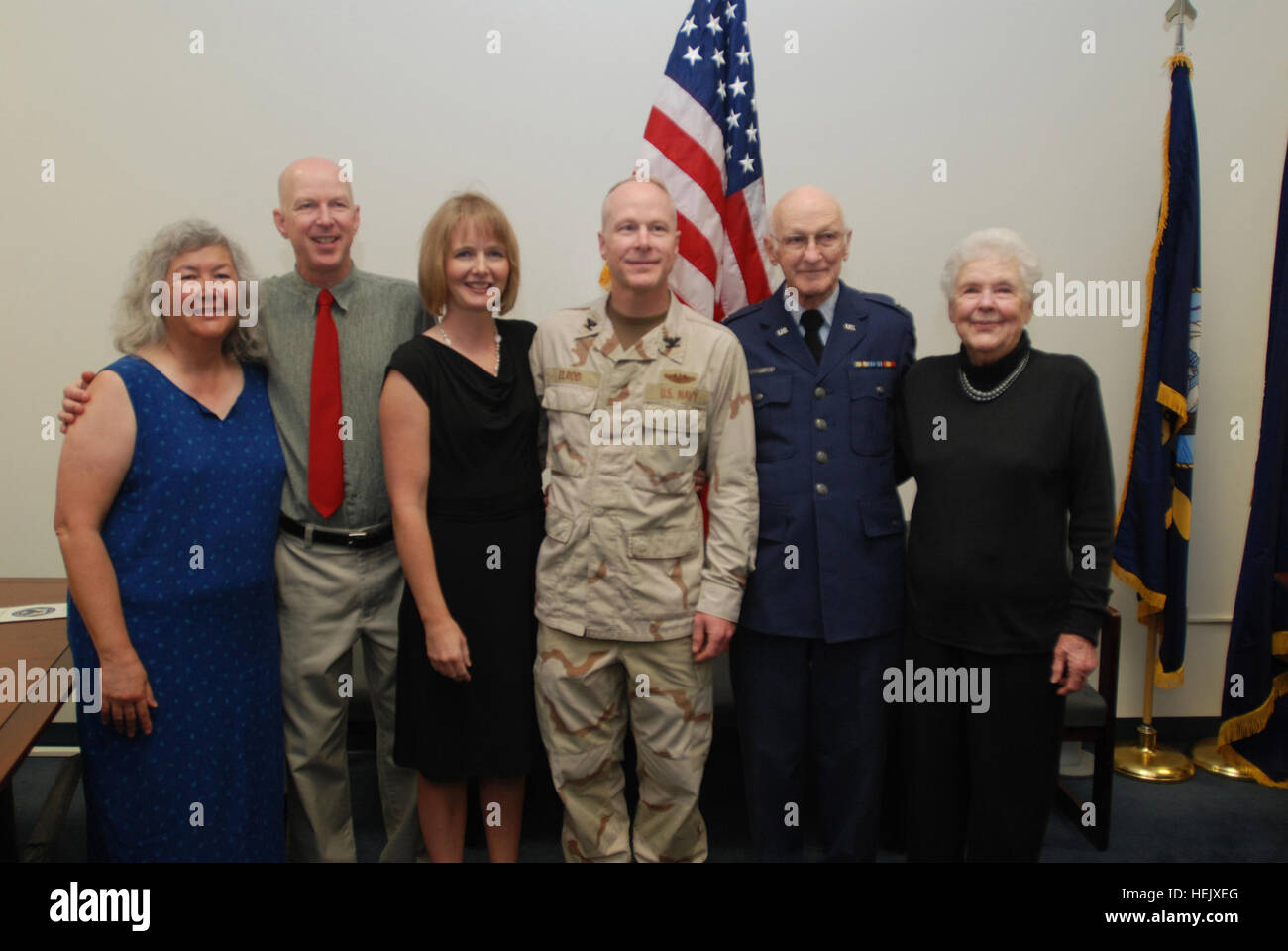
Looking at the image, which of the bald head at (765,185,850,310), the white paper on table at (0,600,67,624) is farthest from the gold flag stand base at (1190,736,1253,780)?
the white paper on table at (0,600,67,624)

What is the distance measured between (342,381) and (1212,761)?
9.83 ft

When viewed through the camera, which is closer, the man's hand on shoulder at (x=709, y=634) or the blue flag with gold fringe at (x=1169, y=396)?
the man's hand on shoulder at (x=709, y=634)

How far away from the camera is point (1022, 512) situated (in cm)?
189

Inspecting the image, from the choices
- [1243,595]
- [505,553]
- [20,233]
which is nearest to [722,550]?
[505,553]

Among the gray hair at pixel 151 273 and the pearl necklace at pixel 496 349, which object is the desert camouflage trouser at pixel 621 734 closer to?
the pearl necklace at pixel 496 349

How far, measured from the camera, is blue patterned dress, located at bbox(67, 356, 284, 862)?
1.88 m

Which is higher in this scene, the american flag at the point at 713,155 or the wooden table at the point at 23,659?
the american flag at the point at 713,155

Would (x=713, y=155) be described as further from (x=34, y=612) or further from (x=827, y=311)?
(x=34, y=612)

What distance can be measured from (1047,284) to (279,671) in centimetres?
268

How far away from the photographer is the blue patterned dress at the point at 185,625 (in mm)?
1880

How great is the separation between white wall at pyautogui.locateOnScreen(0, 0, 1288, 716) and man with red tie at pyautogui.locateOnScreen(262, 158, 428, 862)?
102 cm

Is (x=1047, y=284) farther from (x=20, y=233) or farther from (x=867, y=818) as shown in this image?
(x=20, y=233)

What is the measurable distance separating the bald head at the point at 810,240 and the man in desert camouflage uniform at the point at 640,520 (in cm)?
21

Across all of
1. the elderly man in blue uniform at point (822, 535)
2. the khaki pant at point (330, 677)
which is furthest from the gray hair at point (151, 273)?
the elderly man in blue uniform at point (822, 535)
